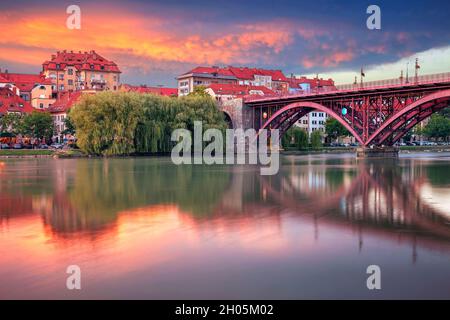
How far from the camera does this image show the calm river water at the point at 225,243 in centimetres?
1173

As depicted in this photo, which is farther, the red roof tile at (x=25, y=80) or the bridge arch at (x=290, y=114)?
the red roof tile at (x=25, y=80)

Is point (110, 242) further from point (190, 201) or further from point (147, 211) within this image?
point (190, 201)

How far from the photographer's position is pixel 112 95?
73500 mm

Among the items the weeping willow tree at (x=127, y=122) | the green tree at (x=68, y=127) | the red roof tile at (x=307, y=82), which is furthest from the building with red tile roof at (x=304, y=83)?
the weeping willow tree at (x=127, y=122)

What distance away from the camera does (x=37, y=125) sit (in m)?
99.5

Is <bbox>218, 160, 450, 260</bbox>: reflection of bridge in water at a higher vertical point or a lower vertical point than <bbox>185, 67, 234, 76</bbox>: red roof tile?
lower

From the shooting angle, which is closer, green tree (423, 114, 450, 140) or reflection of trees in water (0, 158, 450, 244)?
reflection of trees in water (0, 158, 450, 244)

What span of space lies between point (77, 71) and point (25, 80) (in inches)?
518

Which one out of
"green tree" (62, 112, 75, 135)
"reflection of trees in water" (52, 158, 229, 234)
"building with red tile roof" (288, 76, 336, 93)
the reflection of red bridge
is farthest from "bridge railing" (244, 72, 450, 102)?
"building with red tile roof" (288, 76, 336, 93)

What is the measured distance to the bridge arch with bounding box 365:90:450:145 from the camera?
5830 centimetres

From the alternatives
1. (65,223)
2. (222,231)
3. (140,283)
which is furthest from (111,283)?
(65,223)

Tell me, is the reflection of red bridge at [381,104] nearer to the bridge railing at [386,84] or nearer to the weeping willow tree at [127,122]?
the bridge railing at [386,84]

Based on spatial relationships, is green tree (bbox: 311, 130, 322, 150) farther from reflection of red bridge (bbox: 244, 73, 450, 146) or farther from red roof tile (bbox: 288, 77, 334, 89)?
red roof tile (bbox: 288, 77, 334, 89)

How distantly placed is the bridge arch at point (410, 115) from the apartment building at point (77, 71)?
8601cm
